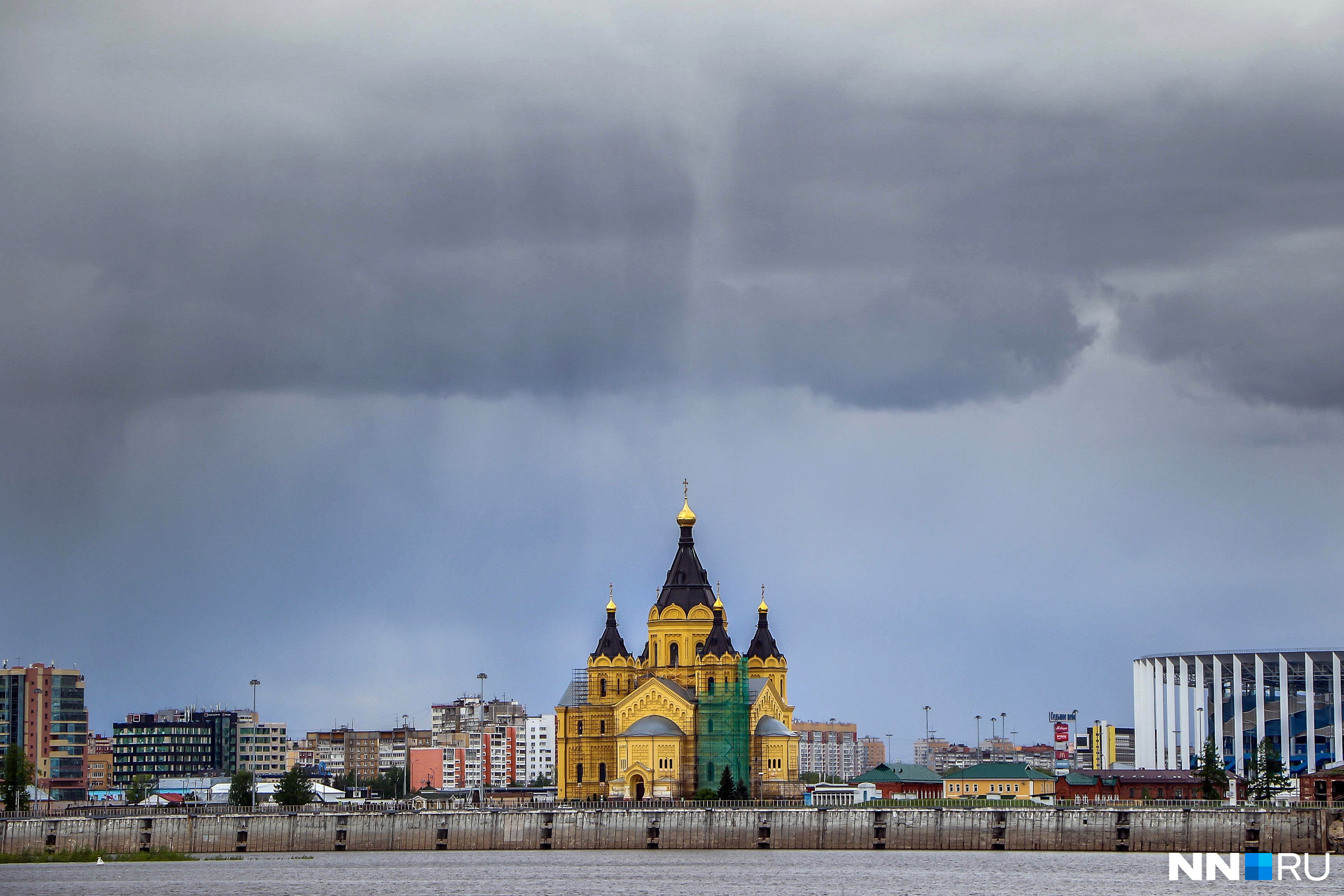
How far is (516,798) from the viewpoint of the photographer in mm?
160125

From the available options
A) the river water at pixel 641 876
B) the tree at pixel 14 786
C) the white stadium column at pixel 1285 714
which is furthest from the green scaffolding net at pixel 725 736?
the white stadium column at pixel 1285 714

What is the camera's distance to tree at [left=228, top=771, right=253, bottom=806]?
151 m

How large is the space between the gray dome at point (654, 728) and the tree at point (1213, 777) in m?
40.4

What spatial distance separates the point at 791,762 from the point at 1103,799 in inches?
993

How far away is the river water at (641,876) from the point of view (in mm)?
80188

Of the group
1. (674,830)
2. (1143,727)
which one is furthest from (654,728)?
(1143,727)

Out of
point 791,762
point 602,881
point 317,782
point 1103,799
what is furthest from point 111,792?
point 602,881

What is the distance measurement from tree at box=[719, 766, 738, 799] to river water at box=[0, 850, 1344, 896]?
95.5 ft

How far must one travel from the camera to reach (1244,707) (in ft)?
641

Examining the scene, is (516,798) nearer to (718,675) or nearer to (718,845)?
(718,675)

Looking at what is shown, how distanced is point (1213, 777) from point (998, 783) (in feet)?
76.8

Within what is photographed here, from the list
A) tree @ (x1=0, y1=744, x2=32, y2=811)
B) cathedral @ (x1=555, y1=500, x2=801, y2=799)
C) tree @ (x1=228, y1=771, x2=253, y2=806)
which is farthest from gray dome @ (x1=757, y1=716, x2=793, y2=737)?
tree @ (x1=0, y1=744, x2=32, y2=811)

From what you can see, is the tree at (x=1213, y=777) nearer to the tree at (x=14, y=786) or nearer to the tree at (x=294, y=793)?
the tree at (x=294, y=793)

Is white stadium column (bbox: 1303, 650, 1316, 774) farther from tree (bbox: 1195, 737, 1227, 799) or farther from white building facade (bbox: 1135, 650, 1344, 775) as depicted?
tree (bbox: 1195, 737, 1227, 799)
